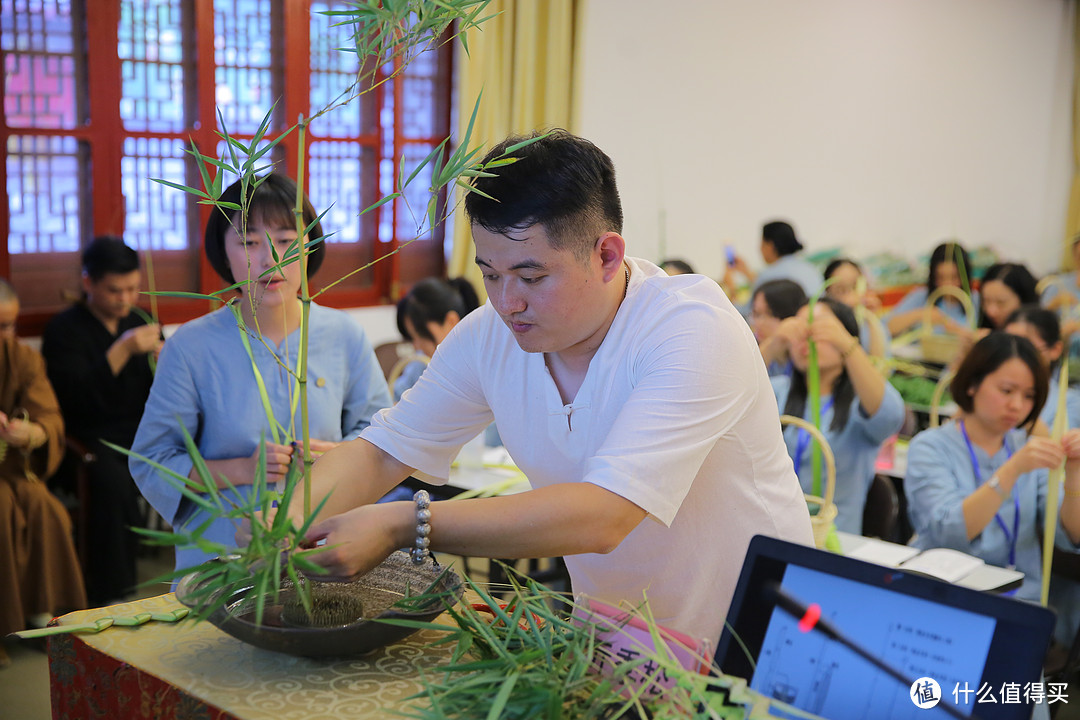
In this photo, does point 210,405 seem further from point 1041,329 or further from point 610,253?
Answer: point 1041,329

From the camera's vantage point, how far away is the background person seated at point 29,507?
9.84 ft

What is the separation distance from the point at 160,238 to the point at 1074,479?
11.1 feet

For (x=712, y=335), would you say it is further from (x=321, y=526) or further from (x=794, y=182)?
(x=794, y=182)

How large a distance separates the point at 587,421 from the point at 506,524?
285mm

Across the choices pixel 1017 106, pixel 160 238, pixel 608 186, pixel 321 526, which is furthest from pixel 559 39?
pixel 1017 106

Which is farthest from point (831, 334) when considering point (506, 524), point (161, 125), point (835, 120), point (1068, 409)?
point (835, 120)

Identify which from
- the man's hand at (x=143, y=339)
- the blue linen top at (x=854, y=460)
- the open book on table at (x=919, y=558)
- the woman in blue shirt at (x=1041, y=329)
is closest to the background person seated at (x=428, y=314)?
the man's hand at (x=143, y=339)

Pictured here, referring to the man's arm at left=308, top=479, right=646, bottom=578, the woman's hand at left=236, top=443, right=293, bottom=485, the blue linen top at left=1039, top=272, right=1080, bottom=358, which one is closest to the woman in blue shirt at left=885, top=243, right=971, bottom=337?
the blue linen top at left=1039, top=272, right=1080, bottom=358

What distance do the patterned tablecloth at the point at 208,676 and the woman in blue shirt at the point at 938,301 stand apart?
4970 millimetres

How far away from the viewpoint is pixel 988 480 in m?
2.59

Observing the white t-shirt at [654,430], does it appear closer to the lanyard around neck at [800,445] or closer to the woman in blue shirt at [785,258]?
the lanyard around neck at [800,445]

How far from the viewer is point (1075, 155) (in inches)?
358

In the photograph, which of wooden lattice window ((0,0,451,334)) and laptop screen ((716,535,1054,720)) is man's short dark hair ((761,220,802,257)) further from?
laptop screen ((716,535,1054,720))

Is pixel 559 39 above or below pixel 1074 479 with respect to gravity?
above
